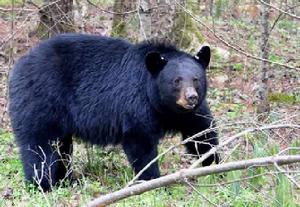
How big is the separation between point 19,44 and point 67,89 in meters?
5.29

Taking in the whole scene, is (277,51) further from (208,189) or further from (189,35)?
(208,189)

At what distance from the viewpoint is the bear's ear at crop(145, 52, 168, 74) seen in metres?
7.14

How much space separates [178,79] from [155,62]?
1.29 feet

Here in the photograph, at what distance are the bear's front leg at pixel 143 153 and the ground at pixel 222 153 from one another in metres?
0.27

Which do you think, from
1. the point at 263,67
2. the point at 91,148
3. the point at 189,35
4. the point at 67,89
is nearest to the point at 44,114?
the point at 67,89

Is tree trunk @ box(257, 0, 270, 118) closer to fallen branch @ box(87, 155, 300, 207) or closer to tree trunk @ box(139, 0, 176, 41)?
tree trunk @ box(139, 0, 176, 41)

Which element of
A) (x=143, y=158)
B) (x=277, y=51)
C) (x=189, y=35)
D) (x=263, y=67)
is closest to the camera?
(x=143, y=158)

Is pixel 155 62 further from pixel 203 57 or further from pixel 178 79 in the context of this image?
pixel 203 57

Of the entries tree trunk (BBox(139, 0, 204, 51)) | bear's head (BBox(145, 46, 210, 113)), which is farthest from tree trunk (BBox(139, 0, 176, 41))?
bear's head (BBox(145, 46, 210, 113))

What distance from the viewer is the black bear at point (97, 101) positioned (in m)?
7.23

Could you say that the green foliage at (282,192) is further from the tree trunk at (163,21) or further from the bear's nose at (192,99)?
the tree trunk at (163,21)

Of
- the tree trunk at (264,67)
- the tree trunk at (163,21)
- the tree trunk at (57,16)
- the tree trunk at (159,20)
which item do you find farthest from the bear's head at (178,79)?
the tree trunk at (57,16)

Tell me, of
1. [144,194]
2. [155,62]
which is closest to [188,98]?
[155,62]

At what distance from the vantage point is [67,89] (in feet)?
25.4
